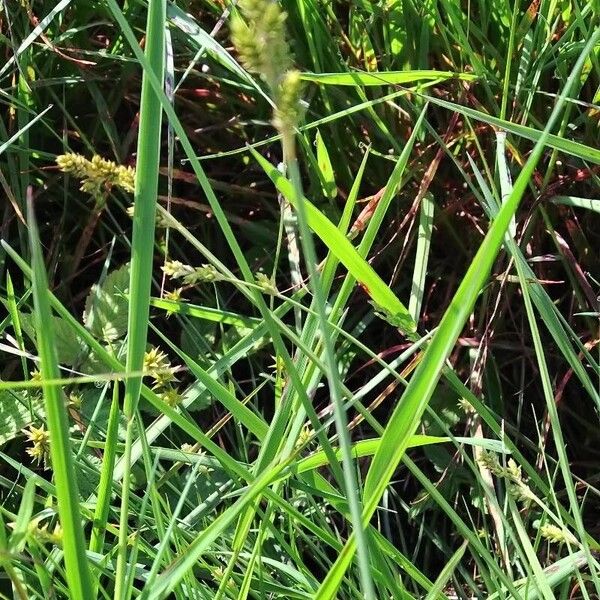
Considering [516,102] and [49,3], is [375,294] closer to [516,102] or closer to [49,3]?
[516,102]

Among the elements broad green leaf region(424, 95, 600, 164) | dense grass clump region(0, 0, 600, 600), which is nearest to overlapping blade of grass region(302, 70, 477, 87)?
dense grass clump region(0, 0, 600, 600)

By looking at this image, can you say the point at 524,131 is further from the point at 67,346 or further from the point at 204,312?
the point at 67,346

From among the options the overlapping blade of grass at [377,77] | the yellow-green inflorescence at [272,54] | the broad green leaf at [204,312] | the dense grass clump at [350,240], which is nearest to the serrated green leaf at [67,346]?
the dense grass clump at [350,240]

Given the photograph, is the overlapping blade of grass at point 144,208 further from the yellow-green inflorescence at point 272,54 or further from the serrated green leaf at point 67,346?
the serrated green leaf at point 67,346

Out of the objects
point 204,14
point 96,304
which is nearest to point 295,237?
point 96,304

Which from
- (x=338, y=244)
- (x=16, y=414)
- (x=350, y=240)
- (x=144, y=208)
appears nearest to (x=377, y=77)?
(x=350, y=240)

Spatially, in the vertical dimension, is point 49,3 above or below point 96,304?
above
